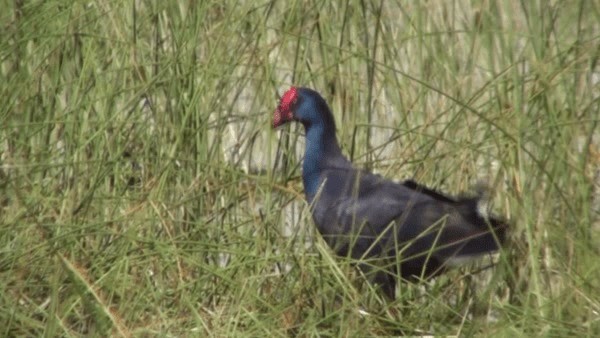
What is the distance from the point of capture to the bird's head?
399 centimetres

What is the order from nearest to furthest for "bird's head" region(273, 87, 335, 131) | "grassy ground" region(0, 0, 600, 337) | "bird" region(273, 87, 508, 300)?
"grassy ground" region(0, 0, 600, 337) → "bird" region(273, 87, 508, 300) → "bird's head" region(273, 87, 335, 131)

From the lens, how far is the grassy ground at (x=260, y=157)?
3.23 metres

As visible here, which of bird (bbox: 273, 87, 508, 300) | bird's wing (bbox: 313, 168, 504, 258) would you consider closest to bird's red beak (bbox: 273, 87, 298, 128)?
bird (bbox: 273, 87, 508, 300)

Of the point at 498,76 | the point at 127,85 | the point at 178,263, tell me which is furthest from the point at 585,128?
the point at 127,85

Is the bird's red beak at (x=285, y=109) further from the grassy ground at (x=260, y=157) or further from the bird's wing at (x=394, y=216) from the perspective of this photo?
the bird's wing at (x=394, y=216)

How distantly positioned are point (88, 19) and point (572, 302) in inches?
58.6

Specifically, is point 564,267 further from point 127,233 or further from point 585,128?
point 127,233

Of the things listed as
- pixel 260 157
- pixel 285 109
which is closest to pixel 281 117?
pixel 285 109

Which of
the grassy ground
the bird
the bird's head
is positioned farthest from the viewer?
the bird's head

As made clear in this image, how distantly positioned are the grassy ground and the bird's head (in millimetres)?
55

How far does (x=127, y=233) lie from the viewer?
3.37 metres

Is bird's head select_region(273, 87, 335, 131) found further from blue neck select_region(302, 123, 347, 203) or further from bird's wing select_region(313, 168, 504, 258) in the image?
bird's wing select_region(313, 168, 504, 258)

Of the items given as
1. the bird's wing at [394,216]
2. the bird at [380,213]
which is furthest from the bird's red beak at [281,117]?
the bird's wing at [394,216]

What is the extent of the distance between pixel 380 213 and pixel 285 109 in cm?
40
